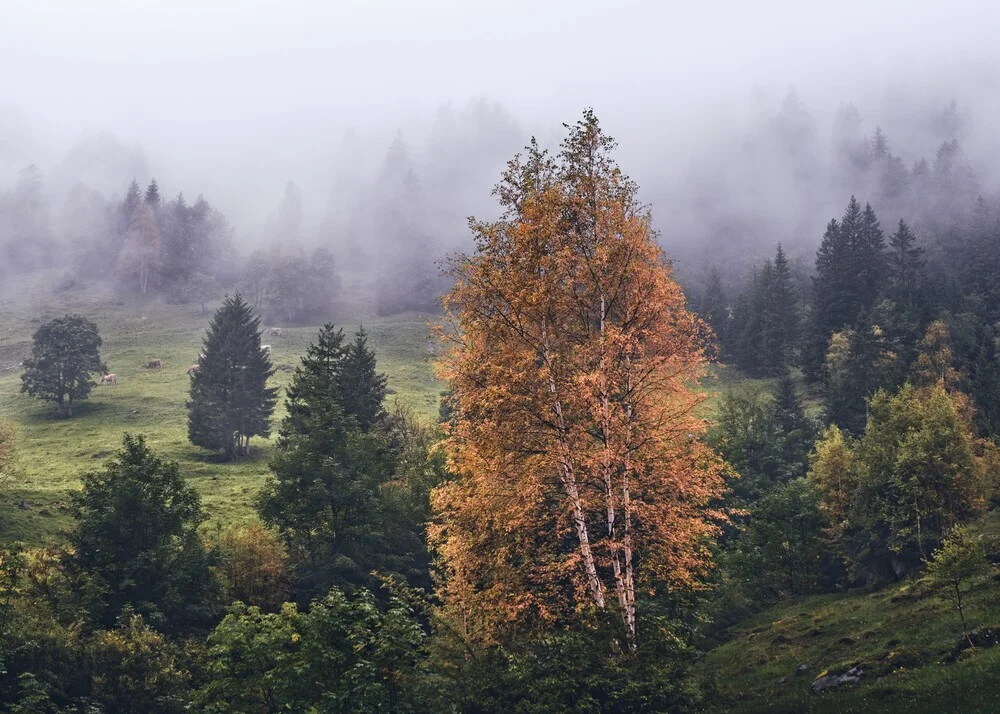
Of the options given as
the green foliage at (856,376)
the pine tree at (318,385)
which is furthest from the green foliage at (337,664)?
the green foliage at (856,376)

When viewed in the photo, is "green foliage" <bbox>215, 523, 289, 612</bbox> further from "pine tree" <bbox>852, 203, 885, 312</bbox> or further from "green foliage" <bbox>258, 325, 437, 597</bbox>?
"pine tree" <bbox>852, 203, 885, 312</bbox>

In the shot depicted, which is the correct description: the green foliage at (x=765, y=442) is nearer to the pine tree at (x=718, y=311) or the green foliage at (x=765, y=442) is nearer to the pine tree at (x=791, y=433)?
the pine tree at (x=791, y=433)

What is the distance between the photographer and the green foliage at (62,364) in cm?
10550

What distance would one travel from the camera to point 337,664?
21.4m

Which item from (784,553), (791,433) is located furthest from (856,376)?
(784,553)

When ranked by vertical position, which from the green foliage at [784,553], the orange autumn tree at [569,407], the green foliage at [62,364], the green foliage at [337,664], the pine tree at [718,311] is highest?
the pine tree at [718,311]

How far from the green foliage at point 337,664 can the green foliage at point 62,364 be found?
329 ft

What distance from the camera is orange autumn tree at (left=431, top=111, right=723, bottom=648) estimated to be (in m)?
20.2

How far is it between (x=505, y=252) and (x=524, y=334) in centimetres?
290

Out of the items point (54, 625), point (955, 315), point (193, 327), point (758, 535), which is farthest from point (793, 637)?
point (193, 327)

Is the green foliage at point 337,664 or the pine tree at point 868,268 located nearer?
the green foliage at point 337,664

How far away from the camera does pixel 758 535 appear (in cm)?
5762

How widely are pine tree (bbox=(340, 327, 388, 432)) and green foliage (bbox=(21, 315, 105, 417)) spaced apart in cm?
6573

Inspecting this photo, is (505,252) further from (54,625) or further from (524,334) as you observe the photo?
(54,625)
